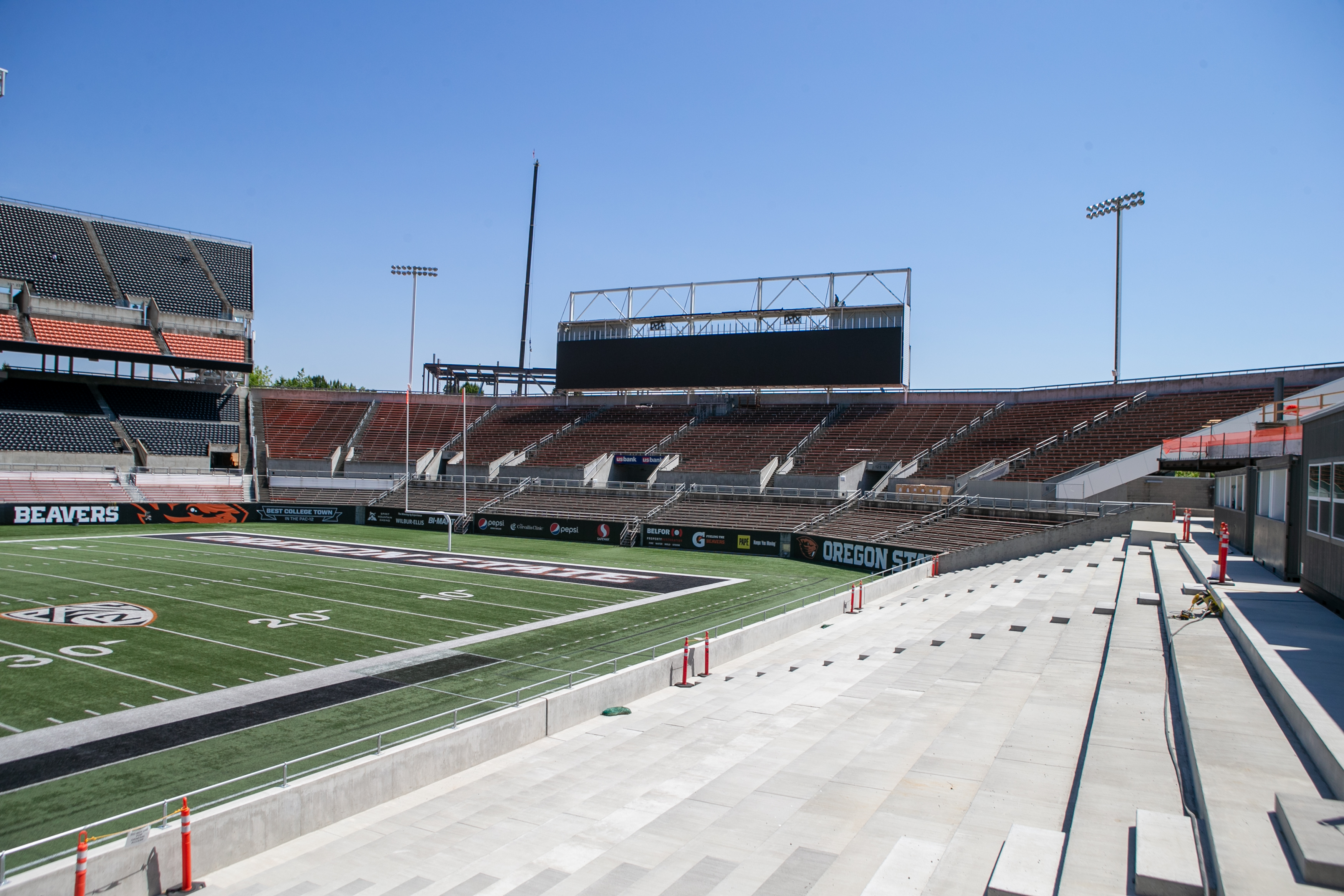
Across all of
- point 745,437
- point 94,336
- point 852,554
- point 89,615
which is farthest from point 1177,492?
point 94,336

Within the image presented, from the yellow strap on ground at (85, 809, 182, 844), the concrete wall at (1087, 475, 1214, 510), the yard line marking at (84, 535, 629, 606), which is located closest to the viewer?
the yellow strap on ground at (85, 809, 182, 844)

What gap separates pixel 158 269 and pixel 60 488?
1722 cm

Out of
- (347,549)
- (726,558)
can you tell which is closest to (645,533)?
(726,558)

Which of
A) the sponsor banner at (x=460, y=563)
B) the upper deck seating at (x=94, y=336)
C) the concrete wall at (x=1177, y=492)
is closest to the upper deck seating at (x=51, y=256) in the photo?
the upper deck seating at (x=94, y=336)

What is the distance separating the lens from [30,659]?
50.8 feet

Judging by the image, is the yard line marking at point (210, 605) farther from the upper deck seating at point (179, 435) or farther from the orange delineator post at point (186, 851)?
the upper deck seating at point (179, 435)

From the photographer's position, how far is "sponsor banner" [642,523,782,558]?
116 ft

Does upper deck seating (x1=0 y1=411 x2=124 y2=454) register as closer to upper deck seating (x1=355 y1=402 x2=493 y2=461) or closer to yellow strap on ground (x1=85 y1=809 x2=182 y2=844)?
upper deck seating (x1=355 y1=402 x2=493 y2=461)

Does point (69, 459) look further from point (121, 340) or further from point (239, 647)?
point (239, 647)

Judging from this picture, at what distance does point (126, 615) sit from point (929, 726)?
60.8ft

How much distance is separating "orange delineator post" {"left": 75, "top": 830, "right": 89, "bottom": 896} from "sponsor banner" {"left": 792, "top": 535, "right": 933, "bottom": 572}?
2285 centimetres

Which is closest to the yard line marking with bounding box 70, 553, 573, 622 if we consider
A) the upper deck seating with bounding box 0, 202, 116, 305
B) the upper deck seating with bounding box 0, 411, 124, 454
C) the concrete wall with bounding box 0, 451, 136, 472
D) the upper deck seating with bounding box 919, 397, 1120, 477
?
the concrete wall with bounding box 0, 451, 136, 472

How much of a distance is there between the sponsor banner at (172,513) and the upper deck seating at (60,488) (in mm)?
603

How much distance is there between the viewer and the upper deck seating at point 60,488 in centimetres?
4150
